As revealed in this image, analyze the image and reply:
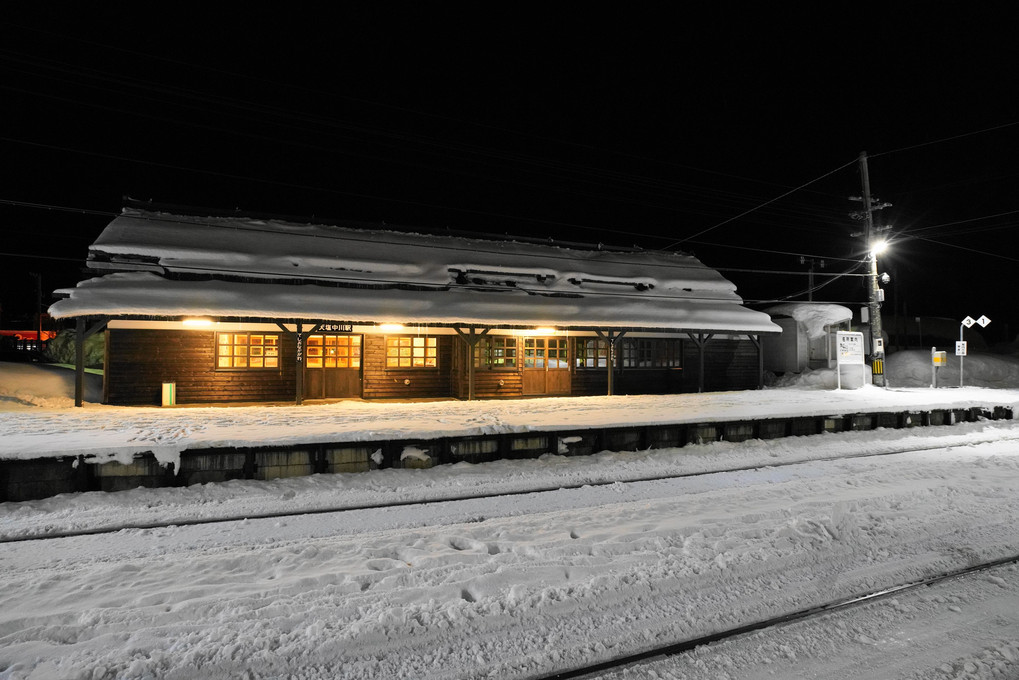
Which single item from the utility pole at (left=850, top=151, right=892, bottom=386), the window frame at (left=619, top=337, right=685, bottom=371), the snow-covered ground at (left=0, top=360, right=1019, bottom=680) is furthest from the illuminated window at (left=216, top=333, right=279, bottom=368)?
the utility pole at (left=850, top=151, right=892, bottom=386)

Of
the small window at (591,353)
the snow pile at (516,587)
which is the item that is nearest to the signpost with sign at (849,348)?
the small window at (591,353)

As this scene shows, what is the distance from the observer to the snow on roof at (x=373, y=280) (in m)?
14.3

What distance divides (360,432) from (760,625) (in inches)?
274

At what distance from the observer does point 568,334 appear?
1928 centimetres

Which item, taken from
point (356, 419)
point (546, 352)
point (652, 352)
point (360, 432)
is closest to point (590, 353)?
point (546, 352)

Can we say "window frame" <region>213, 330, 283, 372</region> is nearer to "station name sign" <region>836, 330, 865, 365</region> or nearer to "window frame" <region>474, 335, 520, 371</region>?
"window frame" <region>474, 335, 520, 371</region>

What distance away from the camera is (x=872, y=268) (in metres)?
20.5

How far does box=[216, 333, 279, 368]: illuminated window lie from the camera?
15.7 meters

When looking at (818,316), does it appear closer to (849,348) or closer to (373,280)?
(849,348)

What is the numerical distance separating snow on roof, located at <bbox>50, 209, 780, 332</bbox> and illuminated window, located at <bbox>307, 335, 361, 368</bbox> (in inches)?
65.0

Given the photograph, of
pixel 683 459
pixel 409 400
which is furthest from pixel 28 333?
pixel 683 459

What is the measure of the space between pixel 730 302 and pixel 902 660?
20425 mm

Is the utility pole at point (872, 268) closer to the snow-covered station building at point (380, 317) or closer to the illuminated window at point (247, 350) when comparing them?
the snow-covered station building at point (380, 317)

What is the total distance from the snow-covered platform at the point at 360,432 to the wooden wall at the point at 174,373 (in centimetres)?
153
